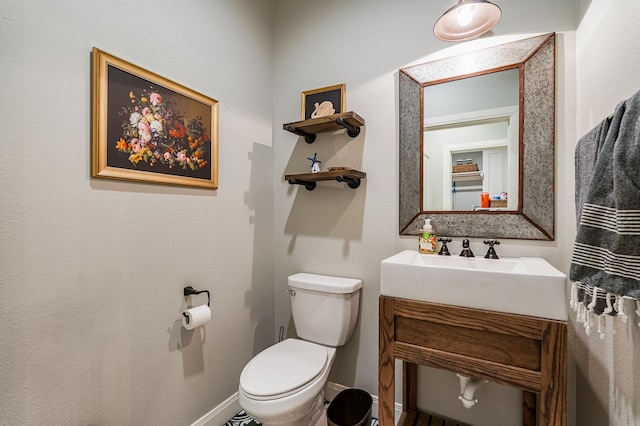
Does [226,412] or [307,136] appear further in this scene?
[307,136]

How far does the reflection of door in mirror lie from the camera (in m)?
1.44

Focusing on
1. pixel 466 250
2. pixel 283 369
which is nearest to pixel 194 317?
pixel 283 369

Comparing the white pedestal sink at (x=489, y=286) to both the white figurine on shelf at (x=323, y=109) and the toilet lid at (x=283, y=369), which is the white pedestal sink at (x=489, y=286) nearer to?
the toilet lid at (x=283, y=369)

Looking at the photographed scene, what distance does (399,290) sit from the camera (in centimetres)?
123

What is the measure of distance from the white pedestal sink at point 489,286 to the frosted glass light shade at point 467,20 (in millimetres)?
1077

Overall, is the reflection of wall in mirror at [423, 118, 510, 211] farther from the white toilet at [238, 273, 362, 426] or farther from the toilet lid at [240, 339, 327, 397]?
the toilet lid at [240, 339, 327, 397]

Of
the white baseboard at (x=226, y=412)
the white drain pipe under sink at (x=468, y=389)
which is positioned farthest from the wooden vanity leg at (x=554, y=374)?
the white baseboard at (x=226, y=412)

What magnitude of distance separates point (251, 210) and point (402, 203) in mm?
936

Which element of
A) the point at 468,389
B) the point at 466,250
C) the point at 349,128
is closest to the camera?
the point at 468,389

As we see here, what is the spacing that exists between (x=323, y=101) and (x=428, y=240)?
1.06 metres

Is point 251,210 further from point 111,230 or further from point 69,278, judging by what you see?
point 69,278

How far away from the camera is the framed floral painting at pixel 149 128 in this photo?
1160mm

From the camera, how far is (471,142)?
1.54 meters

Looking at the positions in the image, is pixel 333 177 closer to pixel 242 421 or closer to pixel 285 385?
pixel 285 385
